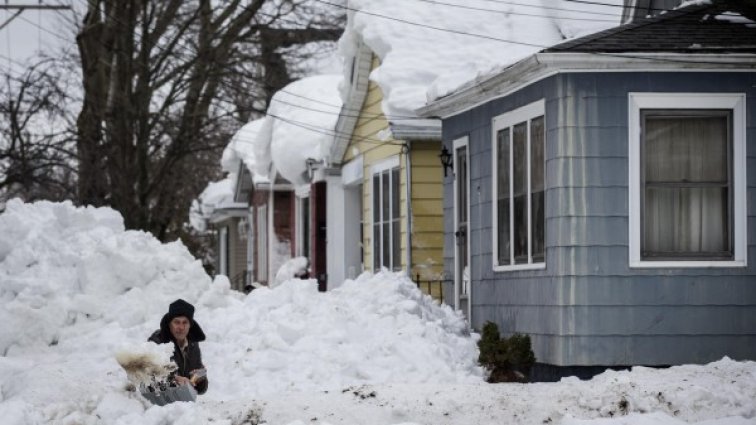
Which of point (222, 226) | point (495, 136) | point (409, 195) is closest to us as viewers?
point (495, 136)

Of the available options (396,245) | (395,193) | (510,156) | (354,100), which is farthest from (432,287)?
(510,156)

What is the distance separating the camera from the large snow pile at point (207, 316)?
50.2ft

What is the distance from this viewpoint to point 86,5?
34.8 meters

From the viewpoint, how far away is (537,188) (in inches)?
619

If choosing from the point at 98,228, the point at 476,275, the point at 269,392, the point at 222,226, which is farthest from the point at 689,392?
the point at 222,226

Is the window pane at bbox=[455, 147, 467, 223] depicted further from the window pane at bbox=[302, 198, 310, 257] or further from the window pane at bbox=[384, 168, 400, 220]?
the window pane at bbox=[302, 198, 310, 257]

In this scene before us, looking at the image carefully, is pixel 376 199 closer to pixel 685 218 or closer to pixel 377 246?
pixel 377 246

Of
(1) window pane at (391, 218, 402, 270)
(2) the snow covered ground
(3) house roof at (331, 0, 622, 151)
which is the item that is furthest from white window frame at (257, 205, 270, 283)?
(2) the snow covered ground

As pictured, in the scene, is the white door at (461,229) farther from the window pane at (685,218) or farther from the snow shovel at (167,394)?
the snow shovel at (167,394)

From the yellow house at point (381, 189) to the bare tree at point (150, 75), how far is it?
16.5ft

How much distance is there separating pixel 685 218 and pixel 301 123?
14.9 meters

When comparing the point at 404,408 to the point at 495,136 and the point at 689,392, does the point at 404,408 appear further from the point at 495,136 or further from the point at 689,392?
the point at 495,136

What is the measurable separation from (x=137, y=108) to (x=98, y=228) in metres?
13.7

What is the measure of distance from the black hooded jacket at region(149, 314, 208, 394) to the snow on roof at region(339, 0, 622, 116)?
32.2ft
